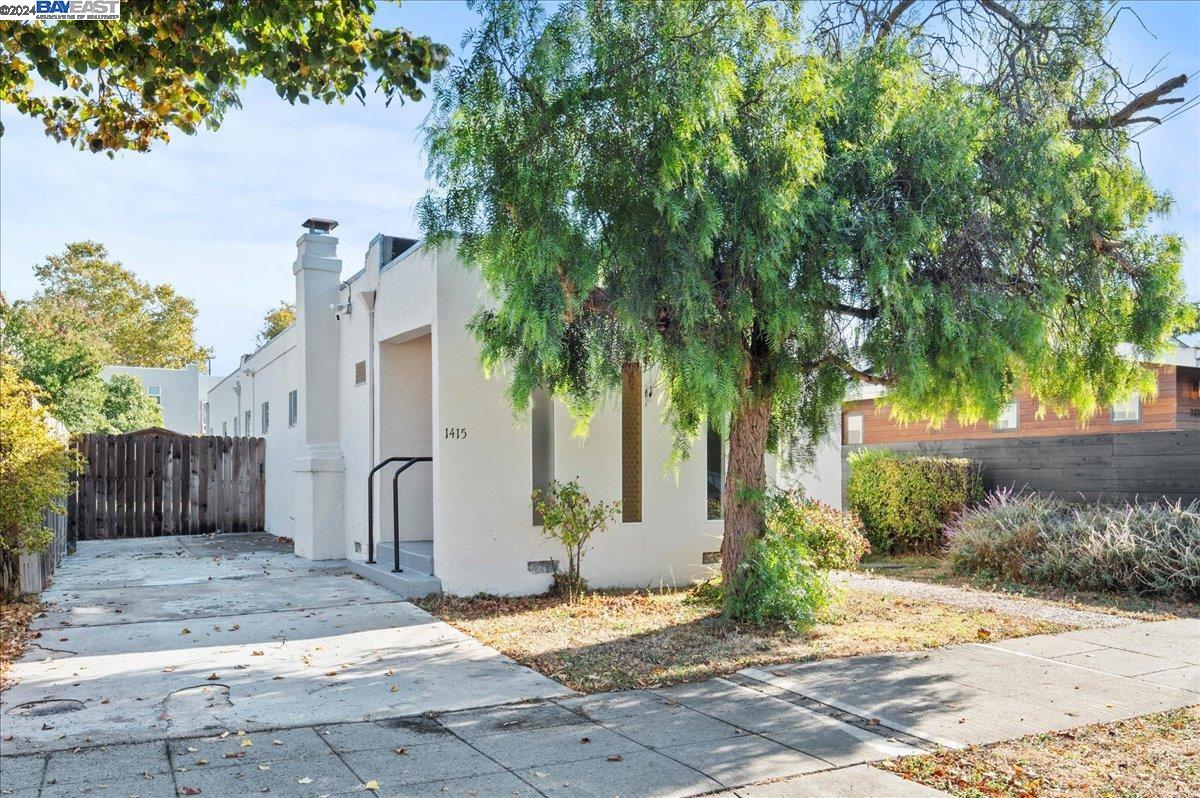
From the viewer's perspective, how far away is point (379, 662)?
6832mm

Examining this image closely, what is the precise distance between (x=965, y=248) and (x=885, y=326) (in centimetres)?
90

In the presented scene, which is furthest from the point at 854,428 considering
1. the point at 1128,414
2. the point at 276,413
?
the point at 276,413

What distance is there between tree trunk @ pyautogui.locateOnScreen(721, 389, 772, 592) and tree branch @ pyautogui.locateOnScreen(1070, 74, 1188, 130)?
339 centimetres

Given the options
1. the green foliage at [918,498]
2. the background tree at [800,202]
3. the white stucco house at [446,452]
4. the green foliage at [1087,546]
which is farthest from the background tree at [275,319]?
the background tree at [800,202]

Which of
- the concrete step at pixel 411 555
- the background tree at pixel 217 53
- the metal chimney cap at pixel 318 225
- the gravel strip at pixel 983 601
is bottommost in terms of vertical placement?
the gravel strip at pixel 983 601

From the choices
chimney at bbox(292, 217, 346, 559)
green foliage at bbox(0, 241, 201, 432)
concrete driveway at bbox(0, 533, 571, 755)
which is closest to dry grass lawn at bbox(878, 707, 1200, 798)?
concrete driveway at bbox(0, 533, 571, 755)

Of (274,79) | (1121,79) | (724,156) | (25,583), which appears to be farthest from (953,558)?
(25,583)

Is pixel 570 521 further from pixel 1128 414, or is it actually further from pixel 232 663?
pixel 1128 414

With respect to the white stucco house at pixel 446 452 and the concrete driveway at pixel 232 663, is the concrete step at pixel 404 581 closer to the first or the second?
the white stucco house at pixel 446 452

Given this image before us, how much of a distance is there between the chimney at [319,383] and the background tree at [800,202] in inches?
225

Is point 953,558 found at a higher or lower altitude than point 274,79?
lower

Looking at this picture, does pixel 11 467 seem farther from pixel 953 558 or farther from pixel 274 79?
pixel 953 558

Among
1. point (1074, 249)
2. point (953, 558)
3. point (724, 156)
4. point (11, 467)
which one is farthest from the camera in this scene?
point (953, 558)

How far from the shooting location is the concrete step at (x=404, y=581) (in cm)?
916
